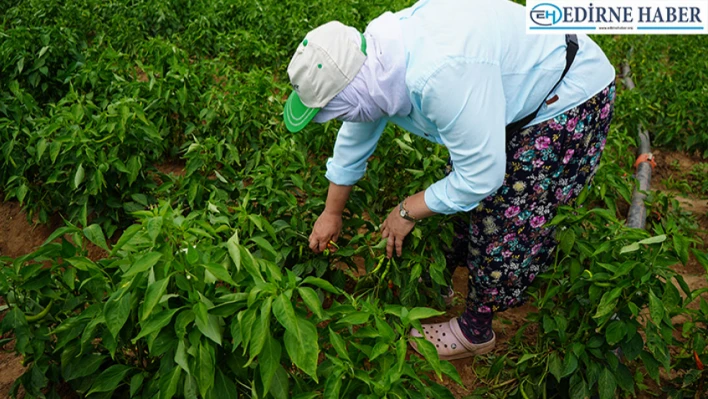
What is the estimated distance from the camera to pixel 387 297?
7.99 feet

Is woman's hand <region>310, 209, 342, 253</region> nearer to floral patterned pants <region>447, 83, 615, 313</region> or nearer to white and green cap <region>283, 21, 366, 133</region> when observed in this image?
floral patterned pants <region>447, 83, 615, 313</region>

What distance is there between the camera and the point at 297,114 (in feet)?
5.69

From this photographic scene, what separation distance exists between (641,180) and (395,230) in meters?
2.39

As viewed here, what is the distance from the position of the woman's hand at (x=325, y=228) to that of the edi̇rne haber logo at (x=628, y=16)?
1106 millimetres

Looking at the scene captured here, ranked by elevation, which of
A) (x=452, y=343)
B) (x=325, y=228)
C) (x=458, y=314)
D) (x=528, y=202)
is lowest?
(x=458, y=314)

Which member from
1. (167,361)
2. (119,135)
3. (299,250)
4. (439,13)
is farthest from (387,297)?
(119,135)

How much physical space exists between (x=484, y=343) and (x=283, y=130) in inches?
56.1

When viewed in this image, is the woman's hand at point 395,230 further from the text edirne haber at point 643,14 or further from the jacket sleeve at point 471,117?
the text edirne haber at point 643,14

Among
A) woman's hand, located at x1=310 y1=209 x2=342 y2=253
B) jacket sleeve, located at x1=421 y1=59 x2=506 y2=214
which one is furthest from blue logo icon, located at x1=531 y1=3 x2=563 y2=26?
woman's hand, located at x1=310 y1=209 x2=342 y2=253

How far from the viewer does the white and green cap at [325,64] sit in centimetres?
158

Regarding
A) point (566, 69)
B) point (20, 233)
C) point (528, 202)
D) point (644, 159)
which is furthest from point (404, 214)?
point (644, 159)

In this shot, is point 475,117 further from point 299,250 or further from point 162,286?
point 299,250

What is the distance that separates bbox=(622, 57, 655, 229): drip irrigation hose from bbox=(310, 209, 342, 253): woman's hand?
143 centimetres

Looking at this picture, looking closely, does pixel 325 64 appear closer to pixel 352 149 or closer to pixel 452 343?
pixel 352 149
